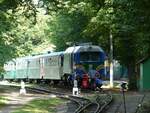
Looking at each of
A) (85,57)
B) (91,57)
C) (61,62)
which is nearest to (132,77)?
(91,57)

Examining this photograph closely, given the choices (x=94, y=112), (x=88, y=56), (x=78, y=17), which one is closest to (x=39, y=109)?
(x=94, y=112)

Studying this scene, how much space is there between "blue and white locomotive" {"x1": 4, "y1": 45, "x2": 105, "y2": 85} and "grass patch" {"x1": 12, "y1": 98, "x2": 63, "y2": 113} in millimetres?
4904

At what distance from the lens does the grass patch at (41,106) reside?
81.2ft

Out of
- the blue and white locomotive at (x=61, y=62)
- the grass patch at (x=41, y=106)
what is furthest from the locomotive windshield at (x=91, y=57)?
the grass patch at (x=41, y=106)

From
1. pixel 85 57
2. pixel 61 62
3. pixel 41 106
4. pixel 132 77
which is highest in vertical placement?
pixel 85 57

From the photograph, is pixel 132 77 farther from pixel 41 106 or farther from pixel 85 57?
pixel 41 106

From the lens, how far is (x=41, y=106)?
27.3 metres

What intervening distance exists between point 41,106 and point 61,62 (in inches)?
674

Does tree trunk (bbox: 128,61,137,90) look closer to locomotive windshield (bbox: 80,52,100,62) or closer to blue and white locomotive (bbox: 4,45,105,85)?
blue and white locomotive (bbox: 4,45,105,85)

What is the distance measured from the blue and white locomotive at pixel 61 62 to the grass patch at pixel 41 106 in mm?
4904

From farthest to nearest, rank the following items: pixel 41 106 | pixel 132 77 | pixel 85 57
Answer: pixel 132 77, pixel 85 57, pixel 41 106

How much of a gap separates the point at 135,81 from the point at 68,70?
6532 millimetres

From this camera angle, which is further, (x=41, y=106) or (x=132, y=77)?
(x=132, y=77)

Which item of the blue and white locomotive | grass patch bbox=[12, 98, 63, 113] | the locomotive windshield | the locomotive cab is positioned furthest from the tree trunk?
grass patch bbox=[12, 98, 63, 113]
